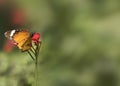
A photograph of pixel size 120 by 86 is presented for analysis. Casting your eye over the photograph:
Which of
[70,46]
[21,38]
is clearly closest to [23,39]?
[21,38]

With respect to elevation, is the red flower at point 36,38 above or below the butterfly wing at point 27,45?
above

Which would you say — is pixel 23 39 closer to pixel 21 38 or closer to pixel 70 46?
pixel 21 38

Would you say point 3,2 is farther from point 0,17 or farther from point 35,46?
point 35,46

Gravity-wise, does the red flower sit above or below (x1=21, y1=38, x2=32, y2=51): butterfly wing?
above
